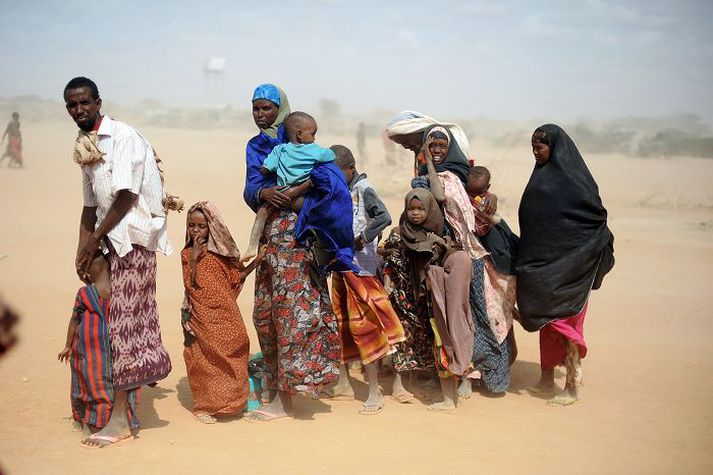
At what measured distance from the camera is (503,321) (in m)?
6.76

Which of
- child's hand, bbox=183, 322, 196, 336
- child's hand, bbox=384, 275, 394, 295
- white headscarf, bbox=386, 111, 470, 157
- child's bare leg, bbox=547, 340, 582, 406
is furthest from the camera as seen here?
white headscarf, bbox=386, 111, 470, 157

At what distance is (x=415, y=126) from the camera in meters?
6.88

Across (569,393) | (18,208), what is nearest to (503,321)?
(569,393)

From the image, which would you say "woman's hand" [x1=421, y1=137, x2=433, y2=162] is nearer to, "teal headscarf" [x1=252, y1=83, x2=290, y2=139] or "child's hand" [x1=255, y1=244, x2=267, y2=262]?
"teal headscarf" [x1=252, y1=83, x2=290, y2=139]

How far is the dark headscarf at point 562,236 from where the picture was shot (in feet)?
21.1

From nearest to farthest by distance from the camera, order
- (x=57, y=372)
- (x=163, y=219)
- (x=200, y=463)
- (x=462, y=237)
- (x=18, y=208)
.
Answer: (x=200, y=463)
(x=163, y=219)
(x=462, y=237)
(x=57, y=372)
(x=18, y=208)

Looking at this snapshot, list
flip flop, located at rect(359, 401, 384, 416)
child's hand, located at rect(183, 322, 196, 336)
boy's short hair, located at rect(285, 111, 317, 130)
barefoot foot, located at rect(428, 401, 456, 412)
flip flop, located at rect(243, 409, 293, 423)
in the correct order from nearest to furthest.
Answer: boy's short hair, located at rect(285, 111, 317, 130) < child's hand, located at rect(183, 322, 196, 336) < flip flop, located at rect(243, 409, 293, 423) < flip flop, located at rect(359, 401, 384, 416) < barefoot foot, located at rect(428, 401, 456, 412)

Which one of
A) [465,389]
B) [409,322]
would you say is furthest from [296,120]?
[465,389]

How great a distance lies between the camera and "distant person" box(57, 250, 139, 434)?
5.43 m

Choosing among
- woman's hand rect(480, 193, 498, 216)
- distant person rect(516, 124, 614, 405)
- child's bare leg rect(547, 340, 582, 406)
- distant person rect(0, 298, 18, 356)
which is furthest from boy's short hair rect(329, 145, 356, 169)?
distant person rect(0, 298, 18, 356)

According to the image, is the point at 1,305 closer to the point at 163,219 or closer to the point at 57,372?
the point at 163,219

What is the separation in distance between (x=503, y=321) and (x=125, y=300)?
3.01m

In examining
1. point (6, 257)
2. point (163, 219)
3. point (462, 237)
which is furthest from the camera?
point (6, 257)

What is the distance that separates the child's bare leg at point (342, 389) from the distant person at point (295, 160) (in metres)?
1.50
